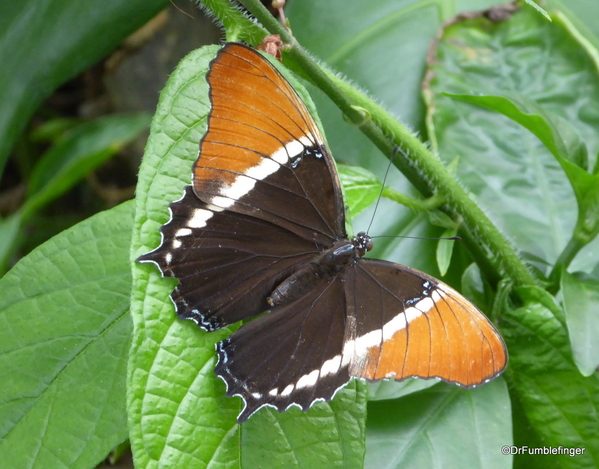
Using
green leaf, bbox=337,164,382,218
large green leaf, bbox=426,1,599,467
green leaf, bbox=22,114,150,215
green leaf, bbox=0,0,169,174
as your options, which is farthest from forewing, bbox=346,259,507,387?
green leaf, bbox=22,114,150,215

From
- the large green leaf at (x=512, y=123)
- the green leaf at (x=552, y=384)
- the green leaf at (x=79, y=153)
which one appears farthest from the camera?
the green leaf at (x=79, y=153)

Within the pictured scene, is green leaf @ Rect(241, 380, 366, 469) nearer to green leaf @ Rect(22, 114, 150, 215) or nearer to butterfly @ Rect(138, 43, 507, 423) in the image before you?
butterfly @ Rect(138, 43, 507, 423)

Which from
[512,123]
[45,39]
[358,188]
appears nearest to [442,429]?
[358,188]

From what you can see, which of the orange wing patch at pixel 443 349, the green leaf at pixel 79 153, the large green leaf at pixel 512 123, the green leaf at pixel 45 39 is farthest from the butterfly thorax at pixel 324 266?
the green leaf at pixel 79 153

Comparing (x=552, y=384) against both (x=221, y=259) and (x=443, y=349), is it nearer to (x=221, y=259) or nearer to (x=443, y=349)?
(x=443, y=349)

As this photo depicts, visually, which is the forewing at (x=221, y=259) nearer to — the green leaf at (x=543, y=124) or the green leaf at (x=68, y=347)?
the green leaf at (x=68, y=347)

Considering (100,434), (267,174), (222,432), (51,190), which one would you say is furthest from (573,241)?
(51,190)

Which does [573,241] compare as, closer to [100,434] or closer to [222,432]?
[222,432]
